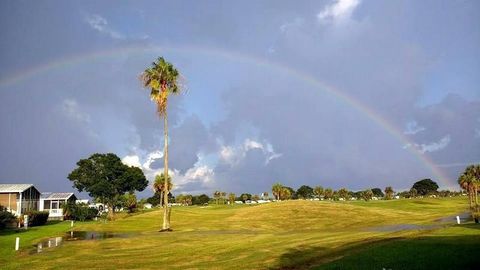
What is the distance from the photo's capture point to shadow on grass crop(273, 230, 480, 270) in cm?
2202

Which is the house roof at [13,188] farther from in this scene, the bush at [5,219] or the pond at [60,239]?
the pond at [60,239]

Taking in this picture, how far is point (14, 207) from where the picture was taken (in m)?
105

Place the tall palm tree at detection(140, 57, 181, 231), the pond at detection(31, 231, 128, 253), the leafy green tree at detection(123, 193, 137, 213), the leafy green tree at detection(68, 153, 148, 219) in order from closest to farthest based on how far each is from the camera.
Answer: the pond at detection(31, 231, 128, 253), the tall palm tree at detection(140, 57, 181, 231), the leafy green tree at detection(123, 193, 137, 213), the leafy green tree at detection(68, 153, 148, 219)

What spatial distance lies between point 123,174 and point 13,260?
124 metres

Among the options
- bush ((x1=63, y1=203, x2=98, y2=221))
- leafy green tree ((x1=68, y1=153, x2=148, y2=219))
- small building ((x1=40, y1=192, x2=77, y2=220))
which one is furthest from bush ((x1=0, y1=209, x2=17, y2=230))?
leafy green tree ((x1=68, y1=153, x2=148, y2=219))

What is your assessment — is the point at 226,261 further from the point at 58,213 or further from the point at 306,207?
the point at 58,213

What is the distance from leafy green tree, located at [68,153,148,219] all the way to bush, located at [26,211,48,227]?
2103 inches

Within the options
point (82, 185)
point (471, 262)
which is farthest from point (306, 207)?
point (82, 185)

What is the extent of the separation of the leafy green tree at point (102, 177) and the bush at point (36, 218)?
5341cm

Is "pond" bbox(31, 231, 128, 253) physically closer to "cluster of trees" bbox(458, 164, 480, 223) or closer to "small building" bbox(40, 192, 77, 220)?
"small building" bbox(40, 192, 77, 220)

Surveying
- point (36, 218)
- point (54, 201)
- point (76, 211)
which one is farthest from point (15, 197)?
point (54, 201)

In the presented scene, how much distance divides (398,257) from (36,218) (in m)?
81.6

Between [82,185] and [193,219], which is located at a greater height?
[82,185]

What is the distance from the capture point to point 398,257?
80.4 ft
